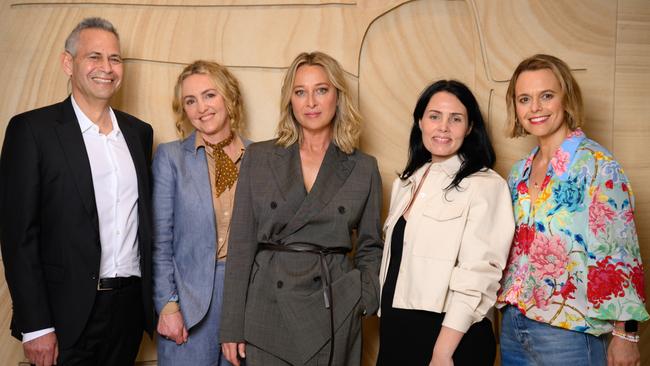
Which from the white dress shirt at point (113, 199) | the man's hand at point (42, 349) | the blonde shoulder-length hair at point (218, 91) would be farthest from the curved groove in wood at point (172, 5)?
the man's hand at point (42, 349)

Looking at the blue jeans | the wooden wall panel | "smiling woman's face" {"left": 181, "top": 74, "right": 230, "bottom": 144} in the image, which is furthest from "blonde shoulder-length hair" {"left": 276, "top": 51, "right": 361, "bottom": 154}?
the wooden wall panel

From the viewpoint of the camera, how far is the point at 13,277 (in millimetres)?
2098

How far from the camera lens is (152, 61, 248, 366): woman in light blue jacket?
239cm

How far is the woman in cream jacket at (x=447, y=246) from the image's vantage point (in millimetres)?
1918

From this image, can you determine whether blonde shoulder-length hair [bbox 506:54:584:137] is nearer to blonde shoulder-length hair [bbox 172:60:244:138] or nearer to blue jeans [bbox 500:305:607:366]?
blue jeans [bbox 500:305:607:366]

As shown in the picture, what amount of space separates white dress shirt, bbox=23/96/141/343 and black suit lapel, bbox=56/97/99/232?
4 cm

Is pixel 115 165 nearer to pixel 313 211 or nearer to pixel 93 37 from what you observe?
pixel 93 37

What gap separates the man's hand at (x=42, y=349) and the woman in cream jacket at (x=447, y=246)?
3.78 feet

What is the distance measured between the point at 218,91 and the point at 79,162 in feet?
2.17

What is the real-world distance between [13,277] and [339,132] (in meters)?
1.29

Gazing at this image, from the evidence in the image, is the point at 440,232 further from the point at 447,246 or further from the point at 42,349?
the point at 42,349

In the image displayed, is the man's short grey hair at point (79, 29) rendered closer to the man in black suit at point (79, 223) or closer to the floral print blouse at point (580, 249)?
the man in black suit at point (79, 223)

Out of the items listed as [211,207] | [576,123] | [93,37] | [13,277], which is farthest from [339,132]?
[13,277]

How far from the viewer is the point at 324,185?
7.42 feet
